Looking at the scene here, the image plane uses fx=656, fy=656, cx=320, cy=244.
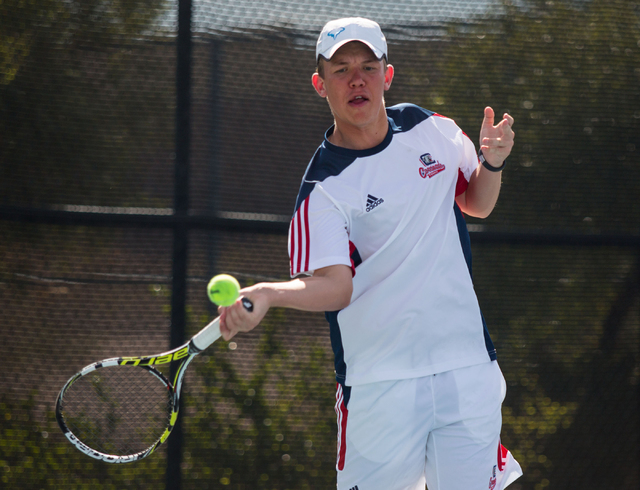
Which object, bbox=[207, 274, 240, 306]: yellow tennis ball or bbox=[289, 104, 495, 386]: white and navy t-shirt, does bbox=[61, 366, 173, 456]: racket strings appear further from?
bbox=[207, 274, 240, 306]: yellow tennis ball

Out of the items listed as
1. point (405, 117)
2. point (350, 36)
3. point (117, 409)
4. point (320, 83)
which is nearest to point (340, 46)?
point (350, 36)

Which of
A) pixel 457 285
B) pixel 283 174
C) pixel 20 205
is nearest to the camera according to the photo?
pixel 457 285

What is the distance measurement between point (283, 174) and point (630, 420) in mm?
2394

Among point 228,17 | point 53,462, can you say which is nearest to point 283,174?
point 228,17

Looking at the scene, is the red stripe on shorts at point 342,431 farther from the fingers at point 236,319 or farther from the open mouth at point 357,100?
the open mouth at point 357,100

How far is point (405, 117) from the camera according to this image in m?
2.43

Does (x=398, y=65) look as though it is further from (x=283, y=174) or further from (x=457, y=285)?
(x=457, y=285)

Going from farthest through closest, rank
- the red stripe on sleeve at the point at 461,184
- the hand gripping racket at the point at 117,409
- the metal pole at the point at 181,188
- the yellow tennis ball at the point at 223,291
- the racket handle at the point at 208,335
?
the metal pole at the point at 181,188, the hand gripping racket at the point at 117,409, the red stripe on sleeve at the point at 461,184, the racket handle at the point at 208,335, the yellow tennis ball at the point at 223,291

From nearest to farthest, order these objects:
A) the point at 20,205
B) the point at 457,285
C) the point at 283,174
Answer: the point at 457,285
the point at 20,205
the point at 283,174

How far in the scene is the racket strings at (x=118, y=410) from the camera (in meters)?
3.22

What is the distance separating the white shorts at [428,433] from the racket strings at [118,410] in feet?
4.44

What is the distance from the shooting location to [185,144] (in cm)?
Answer: 338

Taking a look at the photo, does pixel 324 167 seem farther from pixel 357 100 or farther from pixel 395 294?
pixel 395 294

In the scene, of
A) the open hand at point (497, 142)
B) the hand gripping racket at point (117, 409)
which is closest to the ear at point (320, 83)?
the open hand at point (497, 142)
